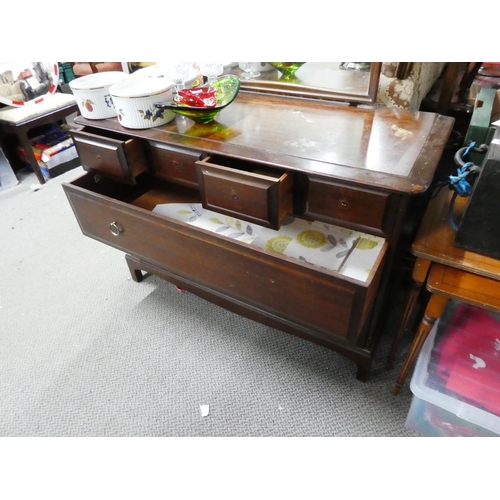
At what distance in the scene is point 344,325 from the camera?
0.86m

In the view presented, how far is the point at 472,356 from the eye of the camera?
3.02 ft

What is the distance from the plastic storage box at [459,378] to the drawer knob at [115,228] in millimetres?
930

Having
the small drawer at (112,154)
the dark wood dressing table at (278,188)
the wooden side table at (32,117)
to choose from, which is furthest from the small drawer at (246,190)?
the wooden side table at (32,117)

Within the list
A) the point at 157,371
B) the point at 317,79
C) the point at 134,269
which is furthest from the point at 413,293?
the point at 134,269

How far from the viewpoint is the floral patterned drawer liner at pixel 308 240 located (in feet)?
3.36

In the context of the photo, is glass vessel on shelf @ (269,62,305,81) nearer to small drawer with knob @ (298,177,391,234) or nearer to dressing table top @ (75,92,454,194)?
dressing table top @ (75,92,454,194)

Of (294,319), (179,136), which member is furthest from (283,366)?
(179,136)

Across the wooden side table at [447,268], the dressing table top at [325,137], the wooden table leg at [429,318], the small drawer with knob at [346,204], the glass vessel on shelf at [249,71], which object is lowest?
the wooden table leg at [429,318]

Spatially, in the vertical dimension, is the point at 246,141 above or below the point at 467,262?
above

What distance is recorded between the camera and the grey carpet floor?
42.3 inches

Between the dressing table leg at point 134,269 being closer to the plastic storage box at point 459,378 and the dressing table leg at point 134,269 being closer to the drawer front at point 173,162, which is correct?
the drawer front at point 173,162

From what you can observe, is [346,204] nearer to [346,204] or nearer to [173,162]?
[346,204]
